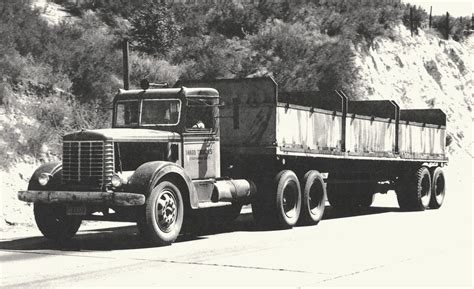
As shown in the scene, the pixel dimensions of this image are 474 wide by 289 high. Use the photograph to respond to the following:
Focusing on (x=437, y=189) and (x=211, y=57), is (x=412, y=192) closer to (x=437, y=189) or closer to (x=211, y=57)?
(x=437, y=189)

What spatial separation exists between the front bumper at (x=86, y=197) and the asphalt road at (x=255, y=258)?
711 millimetres

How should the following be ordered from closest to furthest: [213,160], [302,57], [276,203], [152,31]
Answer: [213,160] → [276,203] → [152,31] → [302,57]

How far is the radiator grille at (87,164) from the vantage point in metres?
11.3

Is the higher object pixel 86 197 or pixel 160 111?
pixel 160 111

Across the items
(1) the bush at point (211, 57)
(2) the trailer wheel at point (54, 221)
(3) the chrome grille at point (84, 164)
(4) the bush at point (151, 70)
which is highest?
(1) the bush at point (211, 57)

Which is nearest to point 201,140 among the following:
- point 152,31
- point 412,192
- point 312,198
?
point 312,198

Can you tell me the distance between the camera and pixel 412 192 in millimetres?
19438

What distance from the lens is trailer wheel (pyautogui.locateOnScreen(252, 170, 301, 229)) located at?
46.2 feet

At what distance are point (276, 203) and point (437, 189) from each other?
27.9ft

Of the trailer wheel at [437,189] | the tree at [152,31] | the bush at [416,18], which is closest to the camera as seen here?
the trailer wheel at [437,189]

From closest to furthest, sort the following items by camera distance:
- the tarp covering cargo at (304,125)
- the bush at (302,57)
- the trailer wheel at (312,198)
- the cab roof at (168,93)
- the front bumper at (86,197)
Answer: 1. the front bumper at (86,197)
2. the cab roof at (168,93)
3. the tarp covering cargo at (304,125)
4. the trailer wheel at (312,198)
5. the bush at (302,57)

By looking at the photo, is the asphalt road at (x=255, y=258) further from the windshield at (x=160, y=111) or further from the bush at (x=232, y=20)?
the bush at (x=232, y=20)

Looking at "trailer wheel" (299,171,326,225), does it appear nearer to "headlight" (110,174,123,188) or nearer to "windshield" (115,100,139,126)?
"windshield" (115,100,139,126)

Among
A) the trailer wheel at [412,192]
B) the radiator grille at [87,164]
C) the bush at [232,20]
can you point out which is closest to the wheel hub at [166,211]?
the radiator grille at [87,164]
